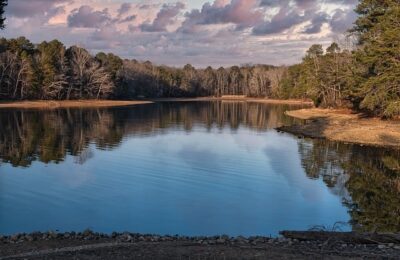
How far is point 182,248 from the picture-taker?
10.9 meters

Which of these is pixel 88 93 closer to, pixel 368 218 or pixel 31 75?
pixel 31 75

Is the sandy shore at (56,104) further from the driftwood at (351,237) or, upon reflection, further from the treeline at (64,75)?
the driftwood at (351,237)

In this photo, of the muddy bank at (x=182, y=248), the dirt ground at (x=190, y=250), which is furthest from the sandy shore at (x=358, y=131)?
the dirt ground at (x=190, y=250)

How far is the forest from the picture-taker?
44.3m

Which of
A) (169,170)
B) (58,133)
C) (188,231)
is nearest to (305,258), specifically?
(188,231)

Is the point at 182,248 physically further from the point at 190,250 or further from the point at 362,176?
the point at 362,176

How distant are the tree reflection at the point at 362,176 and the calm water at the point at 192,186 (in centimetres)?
5

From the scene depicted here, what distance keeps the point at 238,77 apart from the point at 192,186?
17639 centimetres

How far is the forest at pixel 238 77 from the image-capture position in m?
44.3

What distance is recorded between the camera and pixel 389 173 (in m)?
27.3

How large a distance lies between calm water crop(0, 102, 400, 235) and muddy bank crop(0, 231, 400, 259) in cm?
333

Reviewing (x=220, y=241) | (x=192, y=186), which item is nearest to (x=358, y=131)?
(x=192, y=186)

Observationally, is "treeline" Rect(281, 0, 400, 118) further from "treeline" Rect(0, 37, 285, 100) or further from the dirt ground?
"treeline" Rect(0, 37, 285, 100)

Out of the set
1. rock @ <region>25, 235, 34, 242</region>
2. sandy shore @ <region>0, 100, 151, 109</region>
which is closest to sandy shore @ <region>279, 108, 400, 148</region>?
rock @ <region>25, 235, 34, 242</region>
